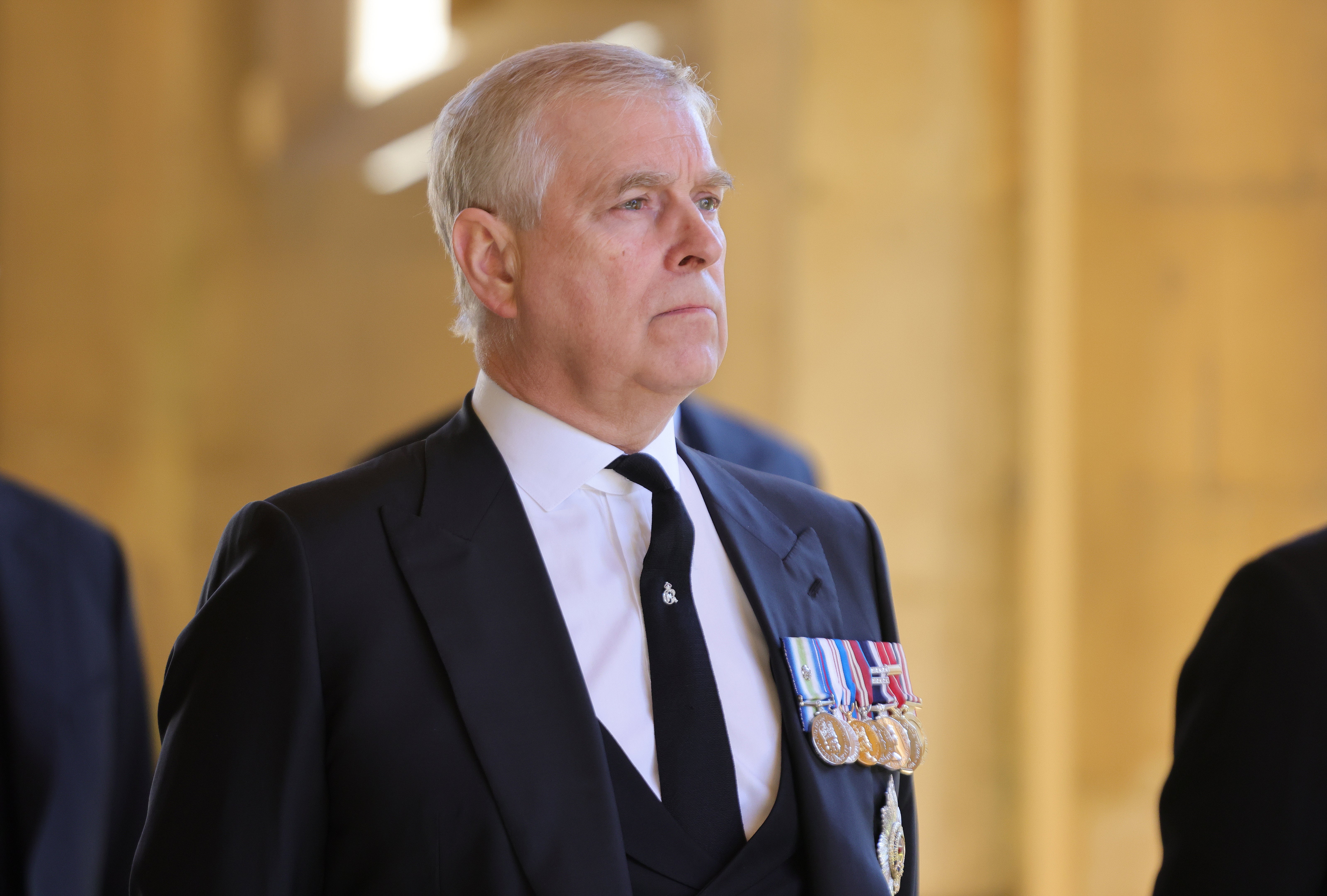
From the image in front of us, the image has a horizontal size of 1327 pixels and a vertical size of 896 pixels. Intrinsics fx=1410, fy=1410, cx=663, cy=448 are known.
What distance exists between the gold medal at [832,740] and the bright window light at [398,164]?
3.81m

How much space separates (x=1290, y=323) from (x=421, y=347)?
292 centimetres

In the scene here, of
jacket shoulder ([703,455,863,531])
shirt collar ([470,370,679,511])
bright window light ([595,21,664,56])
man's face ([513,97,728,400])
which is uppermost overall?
bright window light ([595,21,664,56])

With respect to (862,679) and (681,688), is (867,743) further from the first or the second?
(681,688)

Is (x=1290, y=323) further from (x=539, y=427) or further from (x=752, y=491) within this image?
(x=539, y=427)

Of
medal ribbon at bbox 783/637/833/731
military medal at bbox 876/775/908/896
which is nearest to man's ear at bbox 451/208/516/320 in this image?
medal ribbon at bbox 783/637/833/731

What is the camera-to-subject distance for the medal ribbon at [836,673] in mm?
1752

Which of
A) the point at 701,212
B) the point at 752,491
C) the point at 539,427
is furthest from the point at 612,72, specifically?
the point at 752,491

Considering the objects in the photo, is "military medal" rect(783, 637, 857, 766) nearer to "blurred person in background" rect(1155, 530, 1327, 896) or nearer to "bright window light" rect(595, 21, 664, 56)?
"blurred person in background" rect(1155, 530, 1327, 896)

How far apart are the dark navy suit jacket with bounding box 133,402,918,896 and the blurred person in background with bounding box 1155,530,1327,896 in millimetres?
483

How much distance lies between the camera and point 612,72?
1.78 metres

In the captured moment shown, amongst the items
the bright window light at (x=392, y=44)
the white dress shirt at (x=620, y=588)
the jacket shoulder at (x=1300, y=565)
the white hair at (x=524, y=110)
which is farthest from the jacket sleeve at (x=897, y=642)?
the bright window light at (x=392, y=44)

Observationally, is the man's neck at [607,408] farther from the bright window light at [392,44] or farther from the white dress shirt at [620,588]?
the bright window light at [392,44]

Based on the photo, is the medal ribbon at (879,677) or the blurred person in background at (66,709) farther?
the blurred person in background at (66,709)

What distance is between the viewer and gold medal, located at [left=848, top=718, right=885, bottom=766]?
1.74 meters
